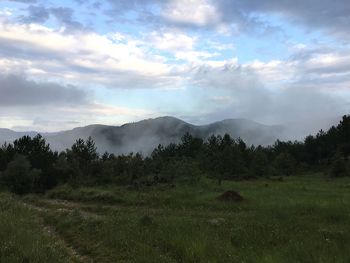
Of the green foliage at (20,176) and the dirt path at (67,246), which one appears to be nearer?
the dirt path at (67,246)

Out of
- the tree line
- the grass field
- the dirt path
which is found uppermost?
the tree line

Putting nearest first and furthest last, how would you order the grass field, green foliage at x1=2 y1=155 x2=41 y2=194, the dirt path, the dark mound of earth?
1. the grass field
2. the dirt path
3. the dark mound of earth
4. green foliage at x1=2 y1=155 x2=41 y2=194

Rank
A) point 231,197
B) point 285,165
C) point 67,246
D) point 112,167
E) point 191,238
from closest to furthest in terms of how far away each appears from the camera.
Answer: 1. point 191,238
2. point 67,246
3. point 231,197
4. point 112,167
5. point 285,165

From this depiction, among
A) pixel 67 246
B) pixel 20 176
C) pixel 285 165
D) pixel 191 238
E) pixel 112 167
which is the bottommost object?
pixel 67 246

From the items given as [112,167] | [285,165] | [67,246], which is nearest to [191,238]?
[67,246]

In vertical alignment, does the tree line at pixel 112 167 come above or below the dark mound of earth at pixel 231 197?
above

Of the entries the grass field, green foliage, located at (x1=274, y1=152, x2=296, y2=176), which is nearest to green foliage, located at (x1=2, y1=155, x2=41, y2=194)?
the grass field

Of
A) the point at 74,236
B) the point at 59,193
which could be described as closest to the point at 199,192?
the point at 59,193

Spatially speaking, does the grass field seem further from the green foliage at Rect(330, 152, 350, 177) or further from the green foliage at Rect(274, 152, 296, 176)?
the green foliage at Rect(274, 152, 296, 176)

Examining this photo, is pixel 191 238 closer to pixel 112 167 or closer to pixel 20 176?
pixel 20 176

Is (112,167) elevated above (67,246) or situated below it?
above

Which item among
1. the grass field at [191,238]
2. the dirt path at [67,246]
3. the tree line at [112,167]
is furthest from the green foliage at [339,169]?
the dirt path at [67,246]

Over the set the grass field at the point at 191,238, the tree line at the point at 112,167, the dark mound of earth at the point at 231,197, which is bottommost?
the grass field at the point at 191,238

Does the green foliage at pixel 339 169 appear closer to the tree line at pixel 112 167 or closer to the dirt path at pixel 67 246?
the tree line at pixel 112 167
